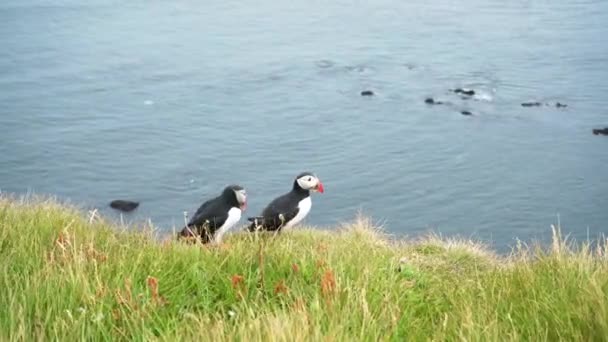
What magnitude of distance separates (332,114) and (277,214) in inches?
2764

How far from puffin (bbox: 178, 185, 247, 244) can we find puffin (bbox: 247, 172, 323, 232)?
56 centimetres

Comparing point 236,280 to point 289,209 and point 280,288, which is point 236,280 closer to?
point 280,288

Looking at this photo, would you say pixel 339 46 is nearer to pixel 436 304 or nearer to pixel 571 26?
pixel 571 26

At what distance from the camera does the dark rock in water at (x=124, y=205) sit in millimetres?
67812

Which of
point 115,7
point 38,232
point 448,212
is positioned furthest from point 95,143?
point 38,232

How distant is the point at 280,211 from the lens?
16297 millimetres

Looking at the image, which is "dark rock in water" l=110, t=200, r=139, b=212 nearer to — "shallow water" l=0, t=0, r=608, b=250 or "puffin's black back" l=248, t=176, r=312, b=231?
"shallow water" l=0, t=0, r=608, b=250

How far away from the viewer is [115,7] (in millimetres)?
127188

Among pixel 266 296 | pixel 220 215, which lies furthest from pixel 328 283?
pixel 220 215

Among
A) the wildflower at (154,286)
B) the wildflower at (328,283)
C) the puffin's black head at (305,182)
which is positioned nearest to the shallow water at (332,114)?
the puffin's black head at (305,182)

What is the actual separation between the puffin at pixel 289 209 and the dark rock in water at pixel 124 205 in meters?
52.0

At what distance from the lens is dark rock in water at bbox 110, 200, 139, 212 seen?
222ft

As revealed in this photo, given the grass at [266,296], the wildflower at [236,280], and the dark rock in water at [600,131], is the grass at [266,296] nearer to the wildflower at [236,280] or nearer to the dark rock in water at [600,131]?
the wildflower at [236,280]

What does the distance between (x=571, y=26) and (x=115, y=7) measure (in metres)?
61.3
